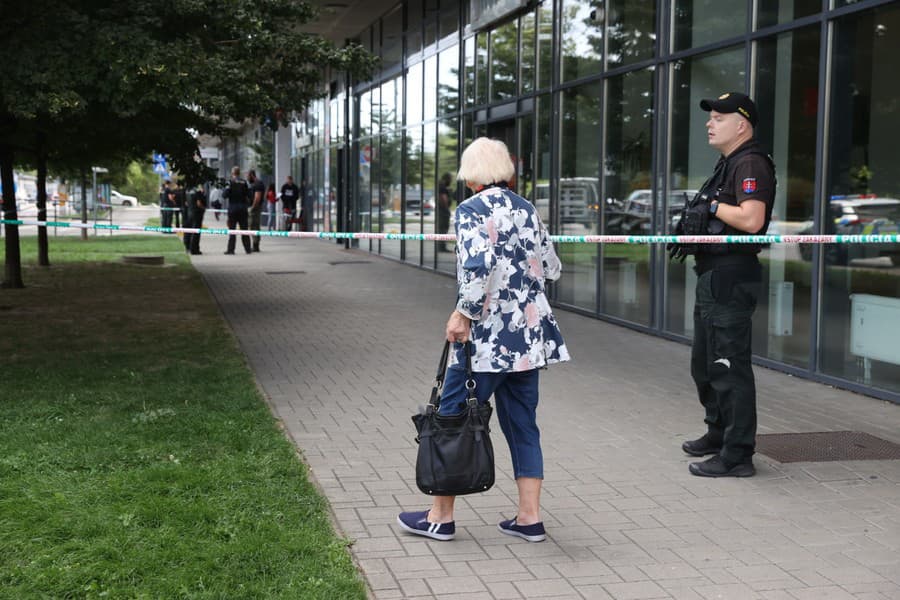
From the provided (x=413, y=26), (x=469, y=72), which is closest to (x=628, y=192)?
(x=469, y=72)

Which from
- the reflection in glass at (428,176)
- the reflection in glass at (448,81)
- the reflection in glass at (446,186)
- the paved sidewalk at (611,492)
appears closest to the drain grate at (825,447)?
the paved sidewalk at (611,492)

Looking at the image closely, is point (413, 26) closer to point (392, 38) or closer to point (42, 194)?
point (392, 38)

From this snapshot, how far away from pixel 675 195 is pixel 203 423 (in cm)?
600

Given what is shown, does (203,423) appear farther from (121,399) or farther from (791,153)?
(791,153)

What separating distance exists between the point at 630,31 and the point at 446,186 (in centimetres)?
796

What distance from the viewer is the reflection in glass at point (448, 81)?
18.6 meters

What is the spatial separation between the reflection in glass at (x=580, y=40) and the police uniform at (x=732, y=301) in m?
7.24

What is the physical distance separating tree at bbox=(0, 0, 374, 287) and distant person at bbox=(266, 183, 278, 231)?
48.6 feet

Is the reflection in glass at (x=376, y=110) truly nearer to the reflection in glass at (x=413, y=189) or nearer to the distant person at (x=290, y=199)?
the reflection in glass at (x=413, y=189)

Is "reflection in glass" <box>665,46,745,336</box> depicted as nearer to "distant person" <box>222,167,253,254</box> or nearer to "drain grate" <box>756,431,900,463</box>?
"drain grate" <box>756,431,900,463</box>

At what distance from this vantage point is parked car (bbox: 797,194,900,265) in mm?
7820

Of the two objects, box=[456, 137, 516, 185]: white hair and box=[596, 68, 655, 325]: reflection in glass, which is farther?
box=[596, 68, 655, 325]: reflection in glass

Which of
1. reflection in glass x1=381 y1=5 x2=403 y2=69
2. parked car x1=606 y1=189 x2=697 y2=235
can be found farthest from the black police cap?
reflection in glass x1=381 y1=5 x2=403 y2=69

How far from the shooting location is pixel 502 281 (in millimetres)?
4508
